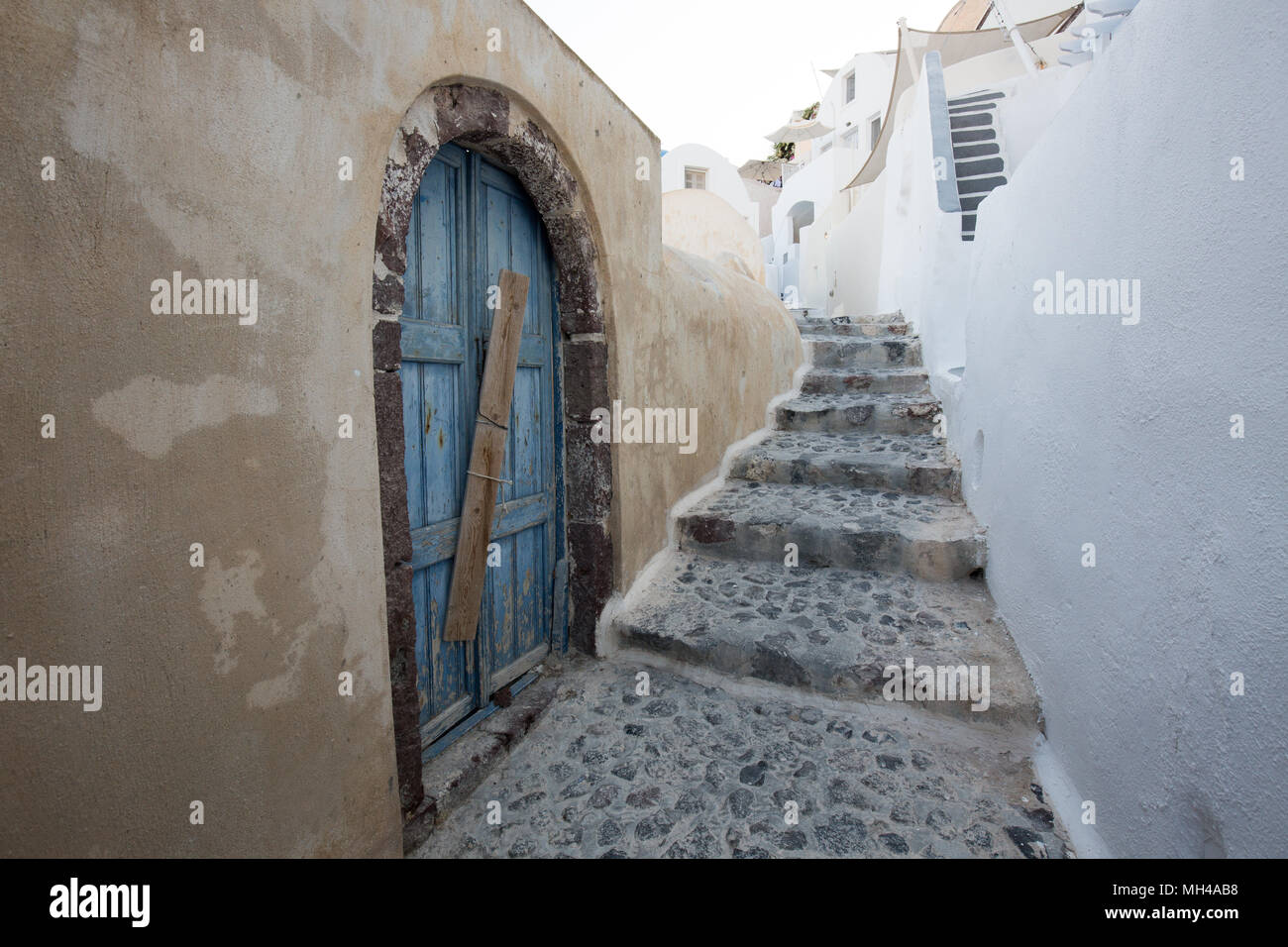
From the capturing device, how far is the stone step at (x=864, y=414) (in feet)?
16.8

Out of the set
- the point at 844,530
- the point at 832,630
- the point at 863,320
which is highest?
the point at 863,320

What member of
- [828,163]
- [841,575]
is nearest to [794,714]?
[841,575]

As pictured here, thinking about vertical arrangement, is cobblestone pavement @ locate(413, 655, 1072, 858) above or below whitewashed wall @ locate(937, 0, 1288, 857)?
below

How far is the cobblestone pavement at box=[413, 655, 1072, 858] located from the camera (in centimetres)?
198

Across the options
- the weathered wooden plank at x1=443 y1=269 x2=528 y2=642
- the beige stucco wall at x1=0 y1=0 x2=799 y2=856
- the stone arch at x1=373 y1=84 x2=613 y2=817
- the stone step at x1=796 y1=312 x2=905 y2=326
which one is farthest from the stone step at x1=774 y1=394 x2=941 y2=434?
the beige stucco wall at x1=0 y1=0 x2=799 y2=856

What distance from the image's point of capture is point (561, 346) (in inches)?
121

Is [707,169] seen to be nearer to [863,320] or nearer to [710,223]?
[710,223]

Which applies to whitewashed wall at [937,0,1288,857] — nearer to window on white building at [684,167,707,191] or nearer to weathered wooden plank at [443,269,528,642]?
weathered wooden plank at [443,269,528,642]

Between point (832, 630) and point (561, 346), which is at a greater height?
point (561, 346)

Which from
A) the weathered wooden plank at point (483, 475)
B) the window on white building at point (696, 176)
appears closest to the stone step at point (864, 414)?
the weathered wooden plank at point (483, 475)

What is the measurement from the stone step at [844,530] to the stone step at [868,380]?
1914mm

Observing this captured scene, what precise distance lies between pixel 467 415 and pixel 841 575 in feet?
7.47

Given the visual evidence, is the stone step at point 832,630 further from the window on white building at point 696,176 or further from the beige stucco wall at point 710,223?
the window on white building at point 696,176

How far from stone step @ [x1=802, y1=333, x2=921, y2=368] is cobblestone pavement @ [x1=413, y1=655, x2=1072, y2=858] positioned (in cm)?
460
